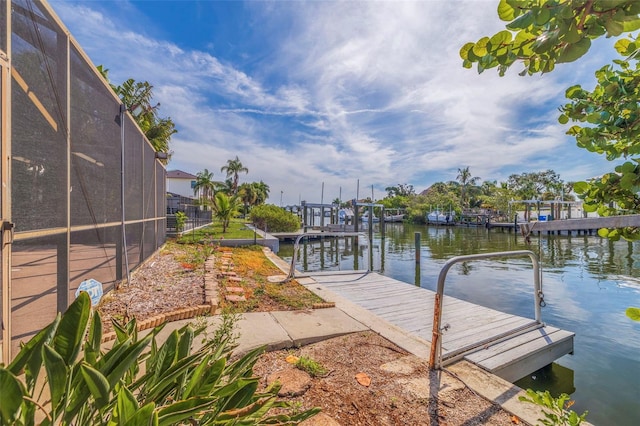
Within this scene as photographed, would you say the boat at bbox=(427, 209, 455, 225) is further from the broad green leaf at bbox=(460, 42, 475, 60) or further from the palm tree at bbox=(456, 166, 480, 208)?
the broad green leaf at bbox=(460, 42, 475, 60)

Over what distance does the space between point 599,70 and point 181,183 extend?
4565cm

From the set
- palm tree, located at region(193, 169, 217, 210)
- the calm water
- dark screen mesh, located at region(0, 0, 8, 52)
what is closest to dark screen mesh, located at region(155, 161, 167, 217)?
the calm water

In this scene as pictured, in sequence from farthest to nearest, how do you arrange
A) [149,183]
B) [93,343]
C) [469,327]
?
[149,183], [469,327], [93,343]

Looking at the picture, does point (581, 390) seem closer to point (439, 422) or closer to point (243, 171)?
point (439, 422)

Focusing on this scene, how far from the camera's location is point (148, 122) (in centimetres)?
1691

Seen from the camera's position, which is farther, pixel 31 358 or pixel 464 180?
pixel 464 180

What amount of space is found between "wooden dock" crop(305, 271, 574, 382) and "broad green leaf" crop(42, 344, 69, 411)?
2.98 metres

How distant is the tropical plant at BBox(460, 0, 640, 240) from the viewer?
75cm

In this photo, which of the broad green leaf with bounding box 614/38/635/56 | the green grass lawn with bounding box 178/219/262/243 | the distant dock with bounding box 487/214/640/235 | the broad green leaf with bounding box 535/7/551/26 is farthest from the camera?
the green grass lawn with bounding box 178/219/262/243

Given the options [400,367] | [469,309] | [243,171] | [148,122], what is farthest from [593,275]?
[243,171]

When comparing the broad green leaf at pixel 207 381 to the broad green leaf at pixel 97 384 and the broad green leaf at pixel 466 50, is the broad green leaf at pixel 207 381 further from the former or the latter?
the broad green leaf at pixel 466 50

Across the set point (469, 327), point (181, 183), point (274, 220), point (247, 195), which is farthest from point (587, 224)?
point (181, 183)

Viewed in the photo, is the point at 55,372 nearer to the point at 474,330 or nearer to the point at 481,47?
the point at 481,47

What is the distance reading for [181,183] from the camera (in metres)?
41.8
